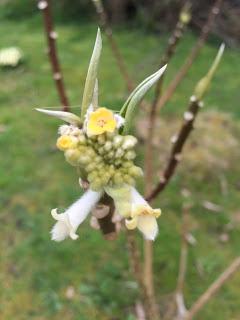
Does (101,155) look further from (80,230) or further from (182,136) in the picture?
(80,230)

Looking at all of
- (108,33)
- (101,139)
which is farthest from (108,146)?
(108,33)

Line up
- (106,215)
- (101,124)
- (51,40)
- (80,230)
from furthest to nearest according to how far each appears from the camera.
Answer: (80,230) → (51,40) → (106,215) → (101,124)

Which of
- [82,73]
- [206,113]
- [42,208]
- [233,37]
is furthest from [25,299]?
[233,37]

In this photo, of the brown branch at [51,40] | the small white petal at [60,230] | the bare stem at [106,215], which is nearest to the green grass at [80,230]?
the brown branch at [51,40]

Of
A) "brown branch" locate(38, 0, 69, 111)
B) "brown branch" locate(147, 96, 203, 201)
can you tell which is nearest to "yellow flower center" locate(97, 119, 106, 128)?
"brown branch" locate(147, 96, 203, 201)

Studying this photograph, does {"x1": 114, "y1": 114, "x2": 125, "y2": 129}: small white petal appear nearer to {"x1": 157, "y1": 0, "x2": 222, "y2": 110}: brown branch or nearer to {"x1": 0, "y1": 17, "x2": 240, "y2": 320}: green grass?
{"x1": 157, "y1": 0, "x2": 222, "y2": 110}: brown branch

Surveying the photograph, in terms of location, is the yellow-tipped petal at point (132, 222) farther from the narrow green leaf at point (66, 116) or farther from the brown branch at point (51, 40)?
the brown branch at point (51, 40)

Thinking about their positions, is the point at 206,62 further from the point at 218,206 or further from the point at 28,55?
the point at 218,206
